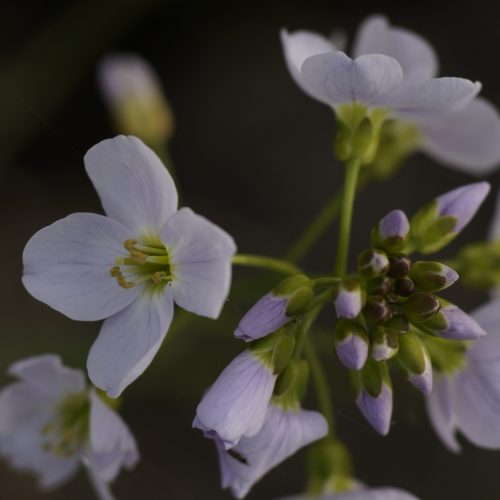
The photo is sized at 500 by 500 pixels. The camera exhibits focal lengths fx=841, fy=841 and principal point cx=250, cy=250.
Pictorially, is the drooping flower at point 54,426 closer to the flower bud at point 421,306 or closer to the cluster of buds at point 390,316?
the cluster of buds at point 390,316

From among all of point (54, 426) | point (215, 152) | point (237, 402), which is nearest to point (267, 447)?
point (237, 402)

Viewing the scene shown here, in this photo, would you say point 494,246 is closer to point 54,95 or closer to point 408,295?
point 408,295

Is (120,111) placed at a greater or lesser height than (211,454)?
greater

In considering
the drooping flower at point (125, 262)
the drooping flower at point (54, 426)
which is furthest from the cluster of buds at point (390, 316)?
the drooping flower at point (54, 426)

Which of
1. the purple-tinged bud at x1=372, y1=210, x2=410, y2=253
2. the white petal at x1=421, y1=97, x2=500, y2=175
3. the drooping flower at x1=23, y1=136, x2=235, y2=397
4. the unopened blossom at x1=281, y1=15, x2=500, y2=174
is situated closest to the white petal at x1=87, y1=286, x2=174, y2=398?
the drooping flower at x1=23, y1=136, x2=235, y2=397

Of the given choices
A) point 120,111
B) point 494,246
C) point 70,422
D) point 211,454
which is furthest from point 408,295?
point 211,454

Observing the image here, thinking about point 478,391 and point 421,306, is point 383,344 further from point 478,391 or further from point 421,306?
point 478,391
